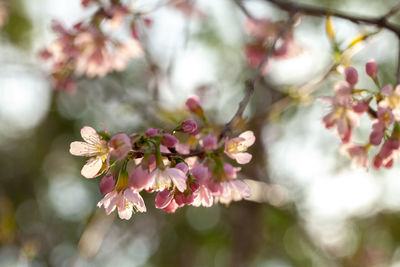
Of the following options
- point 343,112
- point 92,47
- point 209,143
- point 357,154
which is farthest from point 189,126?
point 92,47

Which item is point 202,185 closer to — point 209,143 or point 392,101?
point 209,143

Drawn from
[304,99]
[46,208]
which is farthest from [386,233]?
[46,208]

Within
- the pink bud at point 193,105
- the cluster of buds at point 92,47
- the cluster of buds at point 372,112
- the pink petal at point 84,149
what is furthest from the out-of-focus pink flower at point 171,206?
the cluster of buds at point 92,47

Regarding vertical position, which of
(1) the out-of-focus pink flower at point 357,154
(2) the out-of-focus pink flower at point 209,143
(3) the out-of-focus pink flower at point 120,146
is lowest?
(1) the out-of-focus pink flower at point 357,154

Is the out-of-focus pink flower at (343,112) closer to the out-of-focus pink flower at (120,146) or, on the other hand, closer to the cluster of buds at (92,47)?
the out-of-focus pink flower at (120,146)

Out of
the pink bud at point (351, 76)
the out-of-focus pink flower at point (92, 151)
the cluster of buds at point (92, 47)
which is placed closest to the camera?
the out-of-focus pink flower at point (92, 151)

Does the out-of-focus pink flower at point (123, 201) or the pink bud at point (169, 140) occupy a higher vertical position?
the pink bud at point (169, 140)

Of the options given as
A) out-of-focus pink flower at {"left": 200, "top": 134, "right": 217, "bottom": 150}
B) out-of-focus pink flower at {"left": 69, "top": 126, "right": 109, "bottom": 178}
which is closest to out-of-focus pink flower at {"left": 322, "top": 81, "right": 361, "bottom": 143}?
out-of-focus pink flower at {"left": 200, "top": 134, "right": 217, "bottom": 150}
